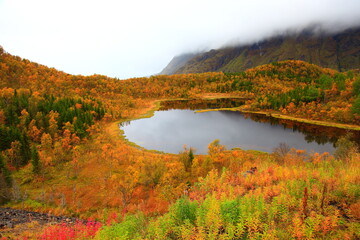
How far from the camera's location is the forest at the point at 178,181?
26.6 ft

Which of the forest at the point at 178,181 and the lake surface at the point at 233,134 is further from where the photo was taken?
the lake surface at the point at 233,134

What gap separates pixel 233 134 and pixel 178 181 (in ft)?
149

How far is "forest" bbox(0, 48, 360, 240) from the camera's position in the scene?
8.11 m

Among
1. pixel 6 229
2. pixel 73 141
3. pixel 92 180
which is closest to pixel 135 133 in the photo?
pixel 73 141

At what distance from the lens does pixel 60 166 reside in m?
49.0

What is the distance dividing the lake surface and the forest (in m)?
7.37

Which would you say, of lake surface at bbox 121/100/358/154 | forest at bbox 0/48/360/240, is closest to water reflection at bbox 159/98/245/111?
forest at bbox 0/48/360/240

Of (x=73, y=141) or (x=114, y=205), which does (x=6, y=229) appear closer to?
(x=114, y=205)

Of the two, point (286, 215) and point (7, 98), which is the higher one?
point (7, 98)

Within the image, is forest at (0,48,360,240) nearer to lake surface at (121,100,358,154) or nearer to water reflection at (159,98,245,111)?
lake surface at (121,100,358,154)

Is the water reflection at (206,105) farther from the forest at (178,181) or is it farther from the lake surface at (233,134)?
the lake surface at (233,134)

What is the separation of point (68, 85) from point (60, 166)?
518 feet

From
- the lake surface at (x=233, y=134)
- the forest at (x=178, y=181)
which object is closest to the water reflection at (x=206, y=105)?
the forest at (x=178, y=181)

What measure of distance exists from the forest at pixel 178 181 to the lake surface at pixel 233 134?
7.37m
